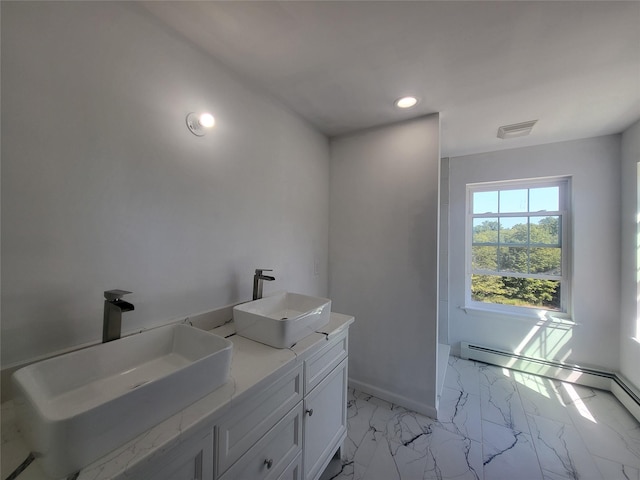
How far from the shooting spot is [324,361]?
1.30m

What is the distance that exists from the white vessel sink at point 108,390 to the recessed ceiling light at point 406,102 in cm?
181

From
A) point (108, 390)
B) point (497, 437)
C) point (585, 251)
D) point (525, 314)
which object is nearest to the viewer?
point (108, 390)

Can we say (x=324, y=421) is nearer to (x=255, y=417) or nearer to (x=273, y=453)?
(x=273, y=453)

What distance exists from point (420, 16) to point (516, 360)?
310 centimetres

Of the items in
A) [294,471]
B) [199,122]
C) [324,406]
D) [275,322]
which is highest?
[199,122]

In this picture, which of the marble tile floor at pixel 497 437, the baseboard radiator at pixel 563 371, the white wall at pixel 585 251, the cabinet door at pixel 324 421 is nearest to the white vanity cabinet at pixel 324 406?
the cabinet door at pixel 324 421

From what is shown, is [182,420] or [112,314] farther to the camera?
[112,314]

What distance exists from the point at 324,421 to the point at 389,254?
1.26 metres

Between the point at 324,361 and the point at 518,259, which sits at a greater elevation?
the point at 518,259

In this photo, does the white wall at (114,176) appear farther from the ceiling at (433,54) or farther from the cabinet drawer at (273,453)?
the cabinet drawer at (273,453)

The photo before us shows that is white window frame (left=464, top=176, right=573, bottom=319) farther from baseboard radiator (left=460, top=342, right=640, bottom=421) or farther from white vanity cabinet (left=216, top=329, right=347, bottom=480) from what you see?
white vanity cabinet (left=216, top=329, right=347, bottom=480)

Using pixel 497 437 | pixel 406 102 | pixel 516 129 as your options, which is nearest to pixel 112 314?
pixel 406 102

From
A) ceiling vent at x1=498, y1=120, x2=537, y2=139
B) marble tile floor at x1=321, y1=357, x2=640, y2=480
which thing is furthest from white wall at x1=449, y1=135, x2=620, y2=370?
ceiling vent at x1=498, y1=120, x2=537, y2=139

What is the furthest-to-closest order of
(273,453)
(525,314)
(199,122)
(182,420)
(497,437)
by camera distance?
(525,314) < (497,437) < (199,122) < (273,453) < (182,420)
